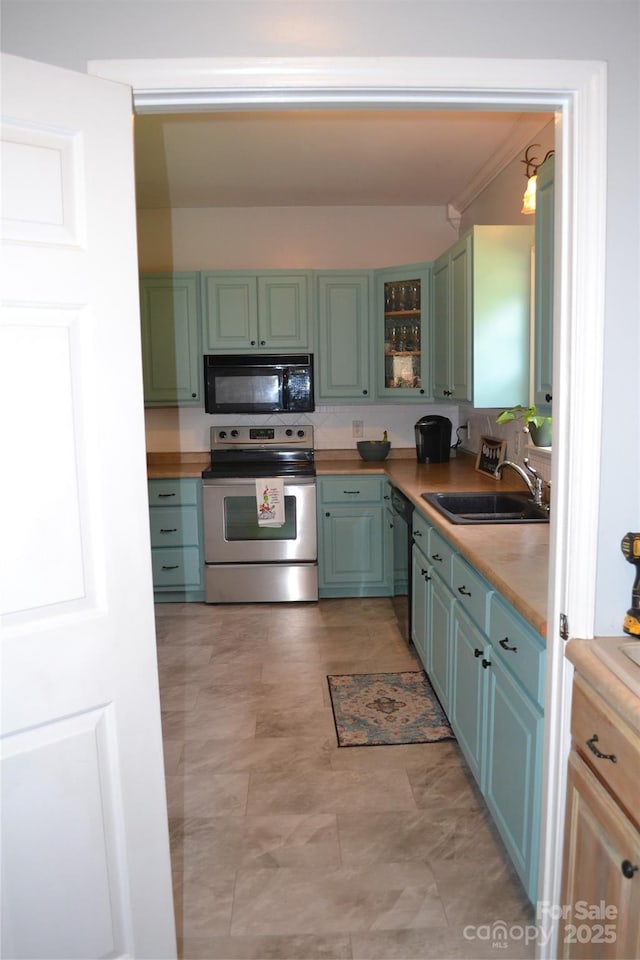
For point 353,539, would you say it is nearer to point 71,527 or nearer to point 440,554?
point 440,554

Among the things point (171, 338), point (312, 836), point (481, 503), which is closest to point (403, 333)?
point (171, 338)

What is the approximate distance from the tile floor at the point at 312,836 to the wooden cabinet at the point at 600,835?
449 mm

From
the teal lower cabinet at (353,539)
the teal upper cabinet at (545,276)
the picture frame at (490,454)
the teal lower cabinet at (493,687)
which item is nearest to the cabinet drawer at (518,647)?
the teal lower cabinet at (493,687)

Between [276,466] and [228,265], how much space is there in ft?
4.76

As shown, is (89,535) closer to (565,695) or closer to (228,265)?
(565,695)

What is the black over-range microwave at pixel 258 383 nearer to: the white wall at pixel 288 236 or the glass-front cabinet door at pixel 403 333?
the glass-front cabinet door at pixel 403 333

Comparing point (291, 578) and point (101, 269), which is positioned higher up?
point (101, 269)

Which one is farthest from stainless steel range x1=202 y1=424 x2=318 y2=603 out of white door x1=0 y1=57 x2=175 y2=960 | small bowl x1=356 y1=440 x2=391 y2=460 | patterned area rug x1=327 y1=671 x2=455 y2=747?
white door x1=0 y1=57 x2=175 y2=960

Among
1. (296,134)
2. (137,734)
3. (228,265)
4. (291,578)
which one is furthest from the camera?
(228,265)

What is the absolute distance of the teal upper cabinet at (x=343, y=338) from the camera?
445 cm

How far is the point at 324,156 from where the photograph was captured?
360cm

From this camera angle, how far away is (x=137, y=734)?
1.42 metres

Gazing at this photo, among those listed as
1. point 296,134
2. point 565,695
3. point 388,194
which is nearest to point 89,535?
point 565,695

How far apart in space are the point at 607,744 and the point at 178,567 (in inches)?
137
